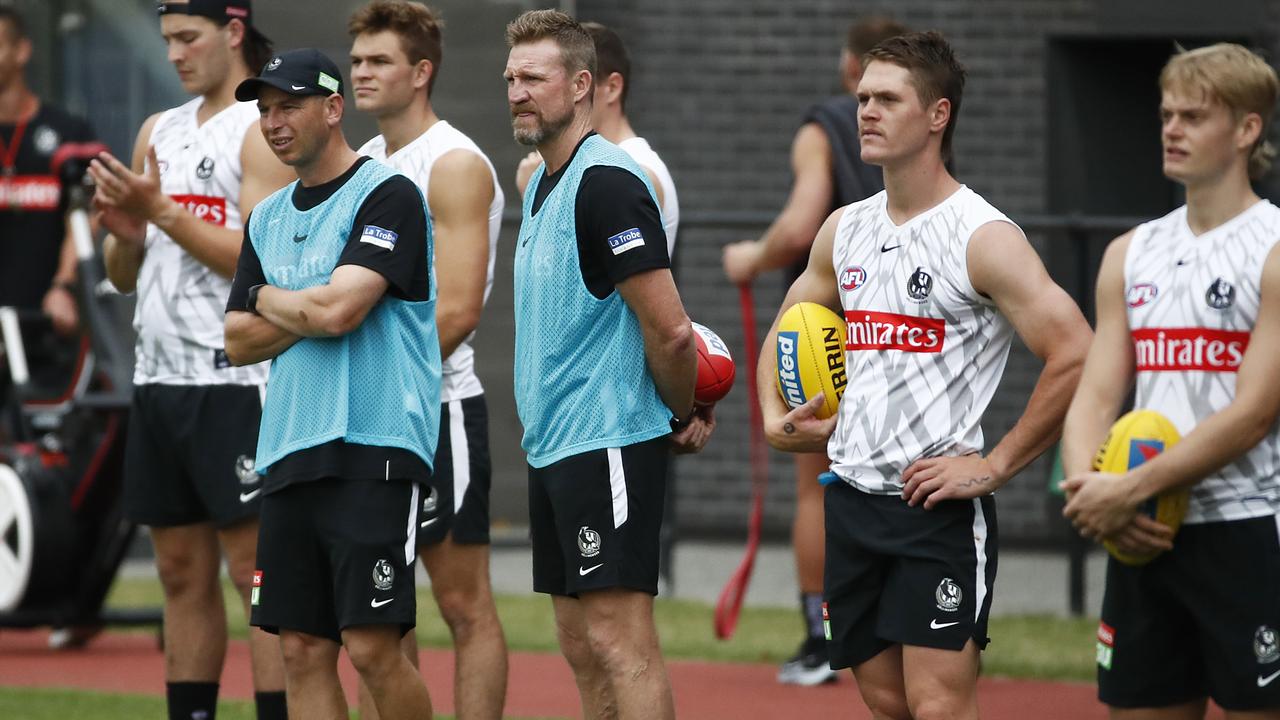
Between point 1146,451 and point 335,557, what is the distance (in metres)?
2.22

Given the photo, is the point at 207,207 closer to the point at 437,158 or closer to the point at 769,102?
the point at 437,158

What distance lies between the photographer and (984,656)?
857 centimetres

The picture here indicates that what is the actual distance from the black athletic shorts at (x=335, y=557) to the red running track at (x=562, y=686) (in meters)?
2.30

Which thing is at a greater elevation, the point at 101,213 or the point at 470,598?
the point at 101,213

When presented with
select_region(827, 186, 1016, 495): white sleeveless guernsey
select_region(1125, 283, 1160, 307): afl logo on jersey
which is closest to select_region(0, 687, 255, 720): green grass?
select_region(827, 186, 1016, 495): white sleeveless guernsey

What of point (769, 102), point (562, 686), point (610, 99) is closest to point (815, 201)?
point (610, 99)

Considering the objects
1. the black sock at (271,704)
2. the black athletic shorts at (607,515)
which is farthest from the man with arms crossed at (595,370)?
the black sock at (271,704)

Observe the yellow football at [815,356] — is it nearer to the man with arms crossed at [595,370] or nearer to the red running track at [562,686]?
the man with arms crossed at [595,370]

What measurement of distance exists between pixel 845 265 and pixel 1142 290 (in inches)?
31.2

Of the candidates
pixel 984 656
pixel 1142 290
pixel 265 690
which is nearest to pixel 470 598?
pixel 265 690

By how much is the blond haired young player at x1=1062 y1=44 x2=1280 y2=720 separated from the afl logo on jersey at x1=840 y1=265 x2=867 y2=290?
63cm

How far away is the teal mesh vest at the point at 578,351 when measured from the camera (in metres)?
5.12

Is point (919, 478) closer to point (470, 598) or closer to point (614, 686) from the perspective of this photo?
point (614, 686)

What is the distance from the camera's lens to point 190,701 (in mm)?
6355
